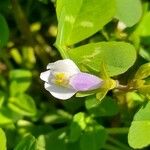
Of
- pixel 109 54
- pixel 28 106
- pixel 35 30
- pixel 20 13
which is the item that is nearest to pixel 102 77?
pixel 109 54

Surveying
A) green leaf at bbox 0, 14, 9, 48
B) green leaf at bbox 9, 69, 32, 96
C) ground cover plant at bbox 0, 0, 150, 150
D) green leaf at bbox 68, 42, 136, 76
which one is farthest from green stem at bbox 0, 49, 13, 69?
green leaf at bbox 68, 42, 136, 76

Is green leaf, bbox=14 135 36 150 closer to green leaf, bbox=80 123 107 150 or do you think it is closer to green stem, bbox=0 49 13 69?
green leaf, bbox=80 123 107 150

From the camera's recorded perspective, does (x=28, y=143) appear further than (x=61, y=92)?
Yes

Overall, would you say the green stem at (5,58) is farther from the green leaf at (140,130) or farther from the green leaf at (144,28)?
the green leaf at (140,130)

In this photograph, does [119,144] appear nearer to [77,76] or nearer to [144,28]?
[144,28]

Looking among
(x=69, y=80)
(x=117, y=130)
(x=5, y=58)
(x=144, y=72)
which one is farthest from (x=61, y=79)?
(x=5, y=58)

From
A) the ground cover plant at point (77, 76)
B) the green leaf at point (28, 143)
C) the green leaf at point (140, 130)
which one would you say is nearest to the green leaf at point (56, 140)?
the ground cover plant at point (77, 76)

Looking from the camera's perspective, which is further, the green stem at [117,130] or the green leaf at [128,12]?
the green stem at [117,130]
